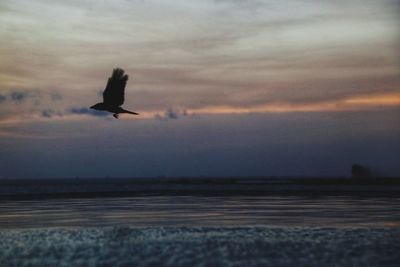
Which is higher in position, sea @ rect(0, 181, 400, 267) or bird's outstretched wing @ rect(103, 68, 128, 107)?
bird's outstretched wing @ rect(103, 68, 128, 107)

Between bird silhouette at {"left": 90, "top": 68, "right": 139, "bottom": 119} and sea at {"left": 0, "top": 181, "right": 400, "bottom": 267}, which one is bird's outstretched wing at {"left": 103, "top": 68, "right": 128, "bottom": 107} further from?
sea at {"left": 0, "top": 181, "right": 400, "bottom": 267}

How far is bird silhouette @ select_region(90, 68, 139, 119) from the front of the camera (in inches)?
661

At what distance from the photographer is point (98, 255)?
649 inches

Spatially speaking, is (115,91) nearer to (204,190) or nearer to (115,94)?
(115,94)

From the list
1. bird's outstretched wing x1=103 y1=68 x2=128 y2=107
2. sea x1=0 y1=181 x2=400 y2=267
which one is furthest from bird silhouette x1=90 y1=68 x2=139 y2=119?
sea x1=0 y1=181 x2=400 y2=267

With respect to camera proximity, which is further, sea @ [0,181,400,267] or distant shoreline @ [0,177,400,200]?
distant shoreline @ [0,177,400,200]

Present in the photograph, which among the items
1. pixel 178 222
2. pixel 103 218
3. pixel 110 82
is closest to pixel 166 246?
pixel 110 82

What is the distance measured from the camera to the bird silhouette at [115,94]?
16.8 meters

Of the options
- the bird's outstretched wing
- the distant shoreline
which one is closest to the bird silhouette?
the bird's outstretched wing

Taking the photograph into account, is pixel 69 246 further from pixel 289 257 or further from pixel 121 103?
pixel 289 257

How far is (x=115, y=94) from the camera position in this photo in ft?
55.3

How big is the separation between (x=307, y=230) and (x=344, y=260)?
5721 millimetres

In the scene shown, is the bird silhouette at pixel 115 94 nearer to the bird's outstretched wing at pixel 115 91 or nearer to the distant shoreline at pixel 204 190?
the bird's outstretched wing at pixel 115 91

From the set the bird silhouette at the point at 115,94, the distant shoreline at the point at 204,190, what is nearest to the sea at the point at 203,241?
the bird silhouette at the point at 115,94
